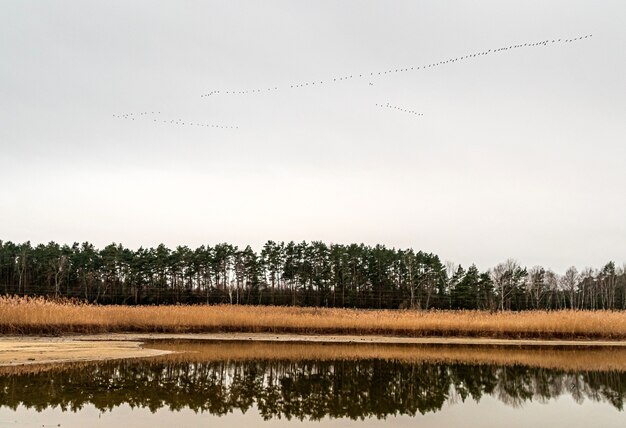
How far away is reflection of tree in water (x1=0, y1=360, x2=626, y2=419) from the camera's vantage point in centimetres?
940

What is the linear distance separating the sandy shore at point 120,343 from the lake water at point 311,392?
1.41 metres

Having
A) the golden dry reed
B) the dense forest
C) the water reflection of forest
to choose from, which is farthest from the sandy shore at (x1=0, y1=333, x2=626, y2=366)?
the dense forest

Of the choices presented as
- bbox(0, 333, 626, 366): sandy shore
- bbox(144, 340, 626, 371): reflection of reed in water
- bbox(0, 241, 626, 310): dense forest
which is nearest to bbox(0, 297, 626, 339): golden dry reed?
bbox(0, 333, 626, 366): sandy shore

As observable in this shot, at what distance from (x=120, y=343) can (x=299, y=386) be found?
10.9m

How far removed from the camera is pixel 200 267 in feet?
272

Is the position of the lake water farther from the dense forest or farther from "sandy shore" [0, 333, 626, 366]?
the dense forest

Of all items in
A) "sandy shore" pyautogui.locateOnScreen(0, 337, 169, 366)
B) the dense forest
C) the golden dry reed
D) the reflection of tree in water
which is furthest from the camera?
the dense forest

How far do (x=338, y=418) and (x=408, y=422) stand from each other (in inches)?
43.0

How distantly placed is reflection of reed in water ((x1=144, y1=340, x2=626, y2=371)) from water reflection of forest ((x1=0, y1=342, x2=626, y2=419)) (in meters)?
0.95

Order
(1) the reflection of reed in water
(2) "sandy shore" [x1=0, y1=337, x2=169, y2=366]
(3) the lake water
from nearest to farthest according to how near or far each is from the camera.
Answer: (3) the lake water, (2) "sandy shore" [x1=0, y1=337, x2=169, y2=366], (1) the reflection of reed in water

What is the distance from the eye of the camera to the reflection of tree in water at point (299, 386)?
370 inches

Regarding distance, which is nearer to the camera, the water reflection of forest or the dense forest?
the water reflection of forest

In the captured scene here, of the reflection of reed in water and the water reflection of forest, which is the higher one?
the water reflection of forest

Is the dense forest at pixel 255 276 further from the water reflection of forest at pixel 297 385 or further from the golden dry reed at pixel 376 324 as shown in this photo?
the water reflection of forest at pixel 297 385
